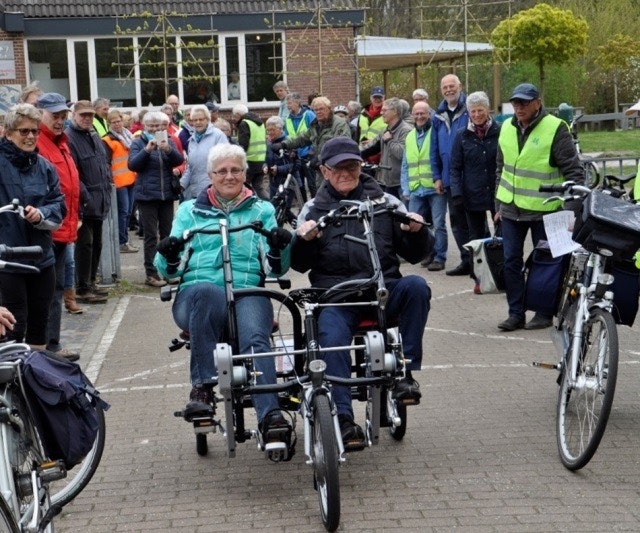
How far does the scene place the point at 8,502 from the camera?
4.52 meters

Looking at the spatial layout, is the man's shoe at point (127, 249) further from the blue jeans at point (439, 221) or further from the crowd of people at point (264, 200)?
the blue jeans at point (439, 221)

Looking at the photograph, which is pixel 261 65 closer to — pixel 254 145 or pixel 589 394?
pixel 254 145

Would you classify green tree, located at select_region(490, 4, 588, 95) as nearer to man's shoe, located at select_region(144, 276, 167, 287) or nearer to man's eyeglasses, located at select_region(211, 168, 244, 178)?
man's shoe, located at select_region(144, 276, 167, 287)

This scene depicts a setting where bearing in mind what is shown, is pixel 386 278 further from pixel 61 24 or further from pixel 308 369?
pixel 61 24

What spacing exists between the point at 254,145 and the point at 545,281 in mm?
10936

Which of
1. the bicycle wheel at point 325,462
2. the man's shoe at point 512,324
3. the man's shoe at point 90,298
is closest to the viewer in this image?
the bicycle wheel at point 325,462

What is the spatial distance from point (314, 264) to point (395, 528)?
1765mm

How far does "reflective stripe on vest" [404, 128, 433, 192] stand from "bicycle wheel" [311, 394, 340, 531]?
28.5 ft

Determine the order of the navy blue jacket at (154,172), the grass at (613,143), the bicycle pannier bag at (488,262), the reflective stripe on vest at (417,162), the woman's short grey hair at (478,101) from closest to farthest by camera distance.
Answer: the bicycle pannier bag at (488,262) < the woman's short grey hair at (478,101) < the navy blue jacket at (154,172) < the reflective stripe on vest at (417,162) < the grass at (613,143)

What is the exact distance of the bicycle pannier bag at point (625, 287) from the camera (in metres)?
7.02

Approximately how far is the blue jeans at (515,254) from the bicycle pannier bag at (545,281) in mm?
1889

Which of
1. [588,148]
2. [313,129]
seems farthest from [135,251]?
[588,148]

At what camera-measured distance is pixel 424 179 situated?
46.3 feet

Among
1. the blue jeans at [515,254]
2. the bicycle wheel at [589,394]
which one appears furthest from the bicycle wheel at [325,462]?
the blue jeans at [515,254]
